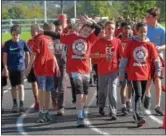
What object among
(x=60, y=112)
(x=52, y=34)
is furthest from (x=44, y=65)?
(x=60, y=112)

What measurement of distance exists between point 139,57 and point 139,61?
2.9 inches

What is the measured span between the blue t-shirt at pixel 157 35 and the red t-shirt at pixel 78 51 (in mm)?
1487

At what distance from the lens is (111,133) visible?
931 cm

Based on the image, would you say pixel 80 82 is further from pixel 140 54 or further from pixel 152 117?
pixel 152 117

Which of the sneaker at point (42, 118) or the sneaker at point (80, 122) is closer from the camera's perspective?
the sneaker at point (80, 122)

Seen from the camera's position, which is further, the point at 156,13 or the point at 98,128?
the point at 156,13

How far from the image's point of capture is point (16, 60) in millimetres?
11609

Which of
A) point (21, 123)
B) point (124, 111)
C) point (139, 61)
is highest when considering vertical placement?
point (139, 61)

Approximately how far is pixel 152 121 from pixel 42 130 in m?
2.00

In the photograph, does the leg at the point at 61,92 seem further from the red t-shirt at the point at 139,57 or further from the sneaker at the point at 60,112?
the red t-shirt at the point at 139,57

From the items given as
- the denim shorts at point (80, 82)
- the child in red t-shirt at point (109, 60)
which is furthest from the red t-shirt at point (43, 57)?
the child in red t-shirt at point (109, 60)

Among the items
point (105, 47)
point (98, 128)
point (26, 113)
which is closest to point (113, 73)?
point (105, 47)

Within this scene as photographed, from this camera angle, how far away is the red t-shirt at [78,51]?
10094 mm

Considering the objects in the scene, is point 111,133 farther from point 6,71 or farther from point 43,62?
point 6,71
